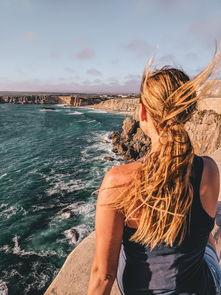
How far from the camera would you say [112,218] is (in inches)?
46.0

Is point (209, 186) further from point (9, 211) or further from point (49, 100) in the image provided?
point (49, 100)

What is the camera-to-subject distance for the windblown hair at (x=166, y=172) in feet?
3.97

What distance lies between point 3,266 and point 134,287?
11234 millimetres

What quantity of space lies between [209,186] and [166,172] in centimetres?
29

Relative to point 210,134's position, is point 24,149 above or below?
below

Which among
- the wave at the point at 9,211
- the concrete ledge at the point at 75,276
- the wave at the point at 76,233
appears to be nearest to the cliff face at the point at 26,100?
the wave at the point at 9,211

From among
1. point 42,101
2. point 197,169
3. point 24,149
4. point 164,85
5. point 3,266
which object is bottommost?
point 3,266

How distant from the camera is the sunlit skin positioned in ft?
3.76

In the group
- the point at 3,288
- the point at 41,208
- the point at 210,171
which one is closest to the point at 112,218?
the point at 210,171

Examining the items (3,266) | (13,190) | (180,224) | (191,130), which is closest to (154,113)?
(180,224)

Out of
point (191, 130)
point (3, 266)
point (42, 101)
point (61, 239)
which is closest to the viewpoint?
point (3, 266)

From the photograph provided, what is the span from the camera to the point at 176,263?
4.22ft

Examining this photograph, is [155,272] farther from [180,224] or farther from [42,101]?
[42,101]

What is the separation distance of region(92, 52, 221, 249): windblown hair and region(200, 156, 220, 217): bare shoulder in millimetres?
98
